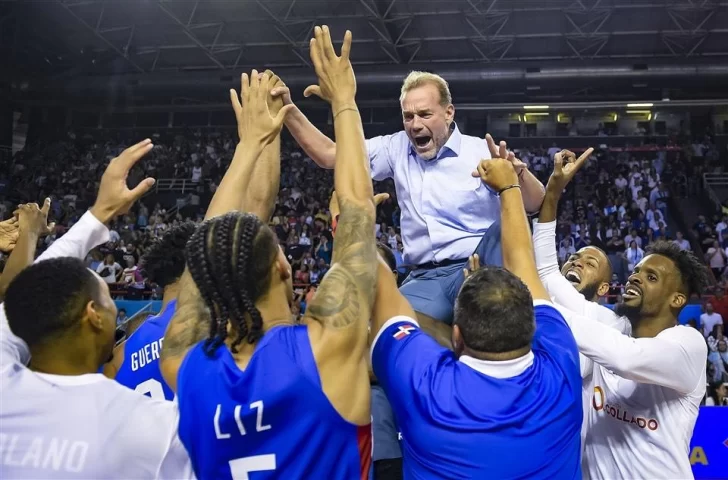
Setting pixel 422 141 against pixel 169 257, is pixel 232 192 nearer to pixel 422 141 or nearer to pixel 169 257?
pixel 169 257

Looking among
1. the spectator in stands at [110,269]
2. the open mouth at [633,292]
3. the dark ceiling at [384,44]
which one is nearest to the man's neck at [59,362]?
the open mouth at [633,292]

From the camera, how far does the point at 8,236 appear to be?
288cm

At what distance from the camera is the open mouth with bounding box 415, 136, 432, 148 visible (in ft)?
10.5

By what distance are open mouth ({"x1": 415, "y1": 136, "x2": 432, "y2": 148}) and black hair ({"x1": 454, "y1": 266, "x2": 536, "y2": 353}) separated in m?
1.30

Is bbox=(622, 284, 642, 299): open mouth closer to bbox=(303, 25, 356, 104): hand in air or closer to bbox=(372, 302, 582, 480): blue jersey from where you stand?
bbox=(372, 302, 582, 480): blue jersey

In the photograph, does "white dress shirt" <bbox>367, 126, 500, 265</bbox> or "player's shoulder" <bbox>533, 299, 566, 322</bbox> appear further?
"white dress shirt" <bbox>367, 126, 500, 265</bbox>

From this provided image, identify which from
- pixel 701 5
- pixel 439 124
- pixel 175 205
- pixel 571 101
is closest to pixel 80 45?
pixel 175 205

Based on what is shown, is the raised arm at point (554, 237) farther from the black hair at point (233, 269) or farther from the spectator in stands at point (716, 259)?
the spectator in stands at point (716, 259)

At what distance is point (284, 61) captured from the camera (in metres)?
20.5

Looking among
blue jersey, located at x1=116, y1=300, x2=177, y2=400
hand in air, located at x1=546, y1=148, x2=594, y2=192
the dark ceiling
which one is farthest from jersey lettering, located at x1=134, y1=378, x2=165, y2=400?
the dark ceiling

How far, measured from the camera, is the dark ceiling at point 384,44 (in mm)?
17062

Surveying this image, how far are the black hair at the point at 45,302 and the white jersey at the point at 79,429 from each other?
0.11 m

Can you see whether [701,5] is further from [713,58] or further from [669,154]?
[669,154]

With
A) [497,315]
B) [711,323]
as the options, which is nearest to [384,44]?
[711,323]
